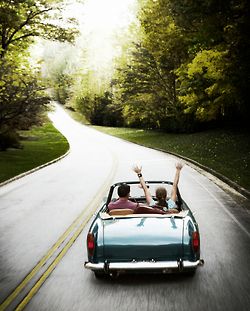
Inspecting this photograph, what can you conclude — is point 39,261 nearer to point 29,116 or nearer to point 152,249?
point 152,249

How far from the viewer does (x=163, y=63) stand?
4512 centimetres

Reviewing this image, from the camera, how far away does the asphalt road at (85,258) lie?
18.8 ft

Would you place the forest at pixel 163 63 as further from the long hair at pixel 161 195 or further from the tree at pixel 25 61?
the long hair at pixel 161 195

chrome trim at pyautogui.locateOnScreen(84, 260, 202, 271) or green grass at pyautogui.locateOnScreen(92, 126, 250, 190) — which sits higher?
chrome trim at pyautogui.locateOnScreen(84, 260, 202, 271)

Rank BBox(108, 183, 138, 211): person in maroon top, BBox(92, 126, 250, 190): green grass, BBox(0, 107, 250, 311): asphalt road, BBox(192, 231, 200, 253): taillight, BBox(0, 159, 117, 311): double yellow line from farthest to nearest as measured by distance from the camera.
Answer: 1. BBox(92, 126, 250, 190): green grass
2. BBox(108, 183, 138, 211): person in maroon top
3. BBox(192, 231, 200, 253): taillight
4. BBox(0, 159, 117, 311): double yellow line
5. BBox(0, 107, 250, 311): asphalt road

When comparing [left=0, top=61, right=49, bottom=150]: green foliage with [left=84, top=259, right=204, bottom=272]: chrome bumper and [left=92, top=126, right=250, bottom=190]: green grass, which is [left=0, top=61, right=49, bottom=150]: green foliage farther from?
[left=84, top=259, right=204, bottom=272]: chrome bumper

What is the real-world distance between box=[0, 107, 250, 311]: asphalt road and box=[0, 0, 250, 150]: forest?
10.2 metres

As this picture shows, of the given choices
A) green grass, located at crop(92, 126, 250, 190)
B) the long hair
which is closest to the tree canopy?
green grass, located at crop(92, 126, 250, 190)

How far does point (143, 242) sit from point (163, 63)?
40.3 meters

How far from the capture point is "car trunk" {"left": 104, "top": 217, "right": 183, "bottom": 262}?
6.25 metres

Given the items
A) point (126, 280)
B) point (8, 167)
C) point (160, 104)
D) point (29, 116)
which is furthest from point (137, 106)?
point (126, 280)

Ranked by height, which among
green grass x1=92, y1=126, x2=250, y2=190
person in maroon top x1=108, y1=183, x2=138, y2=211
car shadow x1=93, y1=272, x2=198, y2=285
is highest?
person in maroon top x1=108, y1=183, x2=138, y2=211

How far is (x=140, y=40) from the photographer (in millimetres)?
48625

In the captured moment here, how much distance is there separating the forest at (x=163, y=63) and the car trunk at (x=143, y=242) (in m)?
15.7
